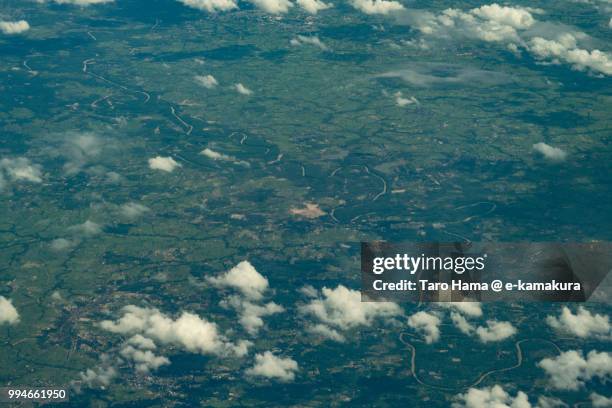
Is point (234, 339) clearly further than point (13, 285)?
No

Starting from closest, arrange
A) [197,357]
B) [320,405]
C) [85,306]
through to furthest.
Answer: [320,405], [197,357], [85,306]

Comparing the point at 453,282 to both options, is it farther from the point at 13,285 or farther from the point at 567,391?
the point at 13,285

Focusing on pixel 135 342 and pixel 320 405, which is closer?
pixel 320 405

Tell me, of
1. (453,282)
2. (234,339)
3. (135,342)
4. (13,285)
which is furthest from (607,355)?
(13,285)

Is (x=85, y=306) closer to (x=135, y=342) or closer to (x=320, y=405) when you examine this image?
(x=135, y=342)

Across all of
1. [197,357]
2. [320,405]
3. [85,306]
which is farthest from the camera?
[85,306]

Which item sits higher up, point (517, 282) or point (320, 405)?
point (517, 282)

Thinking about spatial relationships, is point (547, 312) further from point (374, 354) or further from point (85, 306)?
point (85, 306)

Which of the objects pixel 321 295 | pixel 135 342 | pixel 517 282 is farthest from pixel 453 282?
pixel 135 342
